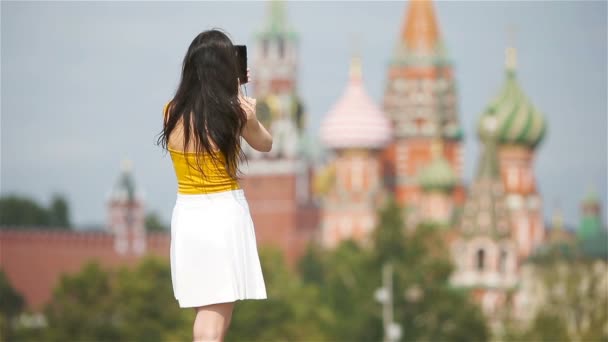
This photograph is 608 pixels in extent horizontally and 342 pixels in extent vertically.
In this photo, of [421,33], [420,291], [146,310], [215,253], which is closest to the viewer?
[215,253]

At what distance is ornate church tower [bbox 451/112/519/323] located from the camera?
65.3 m

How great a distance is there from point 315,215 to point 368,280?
Answer: 41.6 metres

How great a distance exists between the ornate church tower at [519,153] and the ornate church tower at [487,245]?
10.3 meters

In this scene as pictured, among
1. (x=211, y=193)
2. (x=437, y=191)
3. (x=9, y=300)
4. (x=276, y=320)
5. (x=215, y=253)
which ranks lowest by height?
(x=9, y=300)

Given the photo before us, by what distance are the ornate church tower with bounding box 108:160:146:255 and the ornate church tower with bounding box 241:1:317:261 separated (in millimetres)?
5107

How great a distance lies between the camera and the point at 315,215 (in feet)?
307

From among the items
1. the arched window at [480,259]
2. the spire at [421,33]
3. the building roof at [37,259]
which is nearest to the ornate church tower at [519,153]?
the spire at [421,33]

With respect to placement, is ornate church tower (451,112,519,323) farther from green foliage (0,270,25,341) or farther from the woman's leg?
the woman's leg

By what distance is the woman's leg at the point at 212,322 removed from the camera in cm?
521

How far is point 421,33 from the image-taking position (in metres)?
87.6

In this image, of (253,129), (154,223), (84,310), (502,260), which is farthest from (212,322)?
(154,223)

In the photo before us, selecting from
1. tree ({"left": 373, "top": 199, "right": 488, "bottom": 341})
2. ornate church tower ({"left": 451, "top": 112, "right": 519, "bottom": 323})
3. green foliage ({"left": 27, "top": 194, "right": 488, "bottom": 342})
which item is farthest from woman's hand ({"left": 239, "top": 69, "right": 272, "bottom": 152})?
ornate church tower ({"left": 451, "top": 112, "right": 519, "bottom": 323})

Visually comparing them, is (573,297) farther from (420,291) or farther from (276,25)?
(276,25)

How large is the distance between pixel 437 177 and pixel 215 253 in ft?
245
